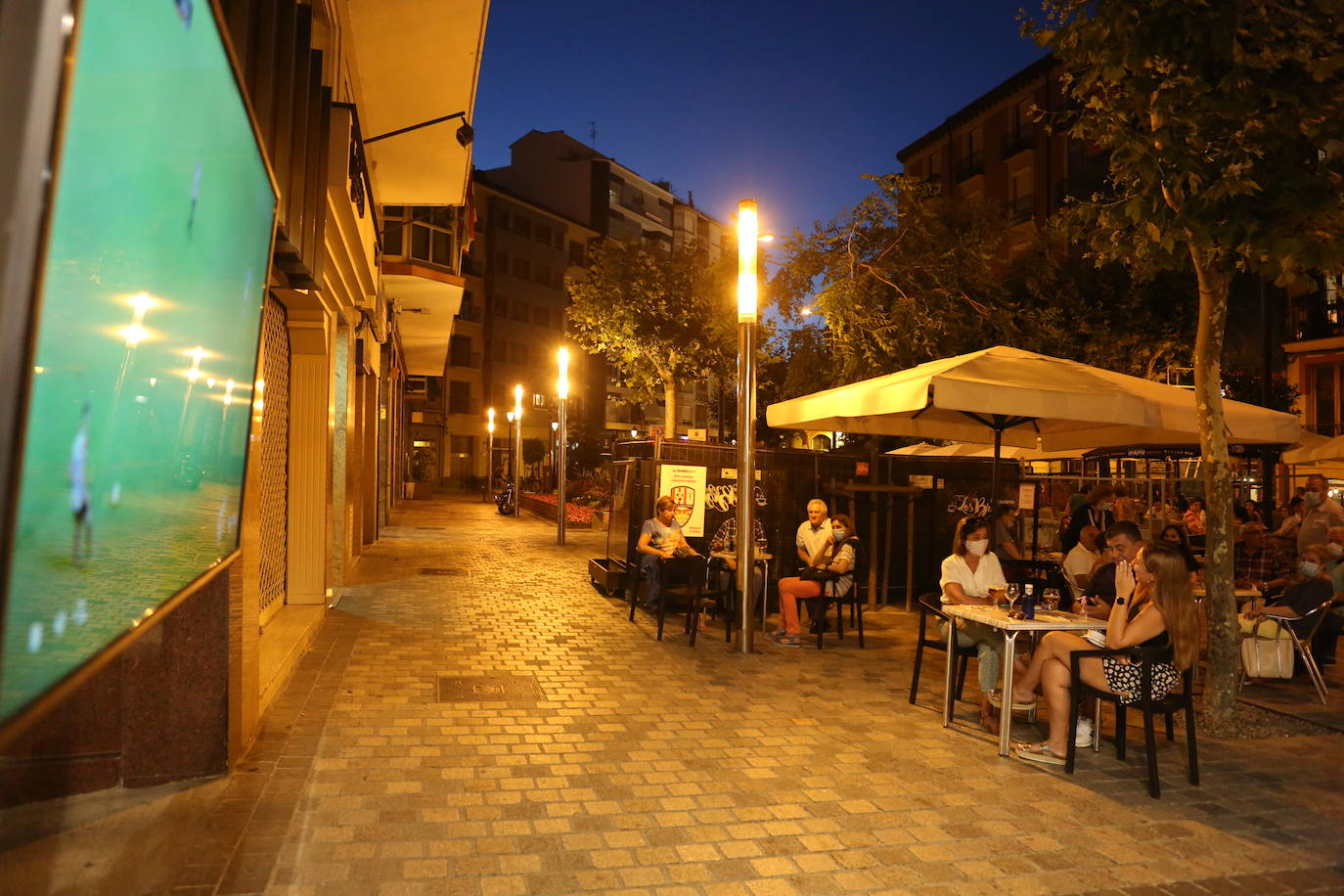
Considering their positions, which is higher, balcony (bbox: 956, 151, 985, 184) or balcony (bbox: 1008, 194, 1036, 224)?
balcony (bbox: 956, 151, 985, 184)

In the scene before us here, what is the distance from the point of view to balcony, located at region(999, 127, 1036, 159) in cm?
3831

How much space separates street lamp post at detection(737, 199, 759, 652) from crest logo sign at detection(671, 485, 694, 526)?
2342 millimetres

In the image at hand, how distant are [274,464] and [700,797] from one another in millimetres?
5361

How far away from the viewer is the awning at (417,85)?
34.1 ft

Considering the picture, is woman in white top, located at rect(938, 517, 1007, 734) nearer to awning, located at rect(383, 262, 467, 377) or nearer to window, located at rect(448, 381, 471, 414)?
Result: awning, located at rect(383, 262, 467, 377)

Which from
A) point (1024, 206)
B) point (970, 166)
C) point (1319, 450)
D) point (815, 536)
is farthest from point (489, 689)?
point (970, 166)

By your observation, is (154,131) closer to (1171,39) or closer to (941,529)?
(1171,39)

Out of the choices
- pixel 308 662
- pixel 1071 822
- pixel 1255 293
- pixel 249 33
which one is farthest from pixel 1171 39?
pixel 1255 293

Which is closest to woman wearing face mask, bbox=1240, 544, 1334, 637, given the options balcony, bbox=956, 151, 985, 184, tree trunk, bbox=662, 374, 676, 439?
tree trunk, bbox=662, 374, 676, 439

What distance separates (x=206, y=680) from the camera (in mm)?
4926

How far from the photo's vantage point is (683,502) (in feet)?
37.2

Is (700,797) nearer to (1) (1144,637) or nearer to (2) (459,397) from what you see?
(1) (1144,637)

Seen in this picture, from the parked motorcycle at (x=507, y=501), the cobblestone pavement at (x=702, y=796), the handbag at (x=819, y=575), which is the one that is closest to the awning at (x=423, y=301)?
the parked motorcycle at (x=507, y=501)

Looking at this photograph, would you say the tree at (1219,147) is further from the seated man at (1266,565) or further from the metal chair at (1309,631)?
the seated man at (1266,565)
